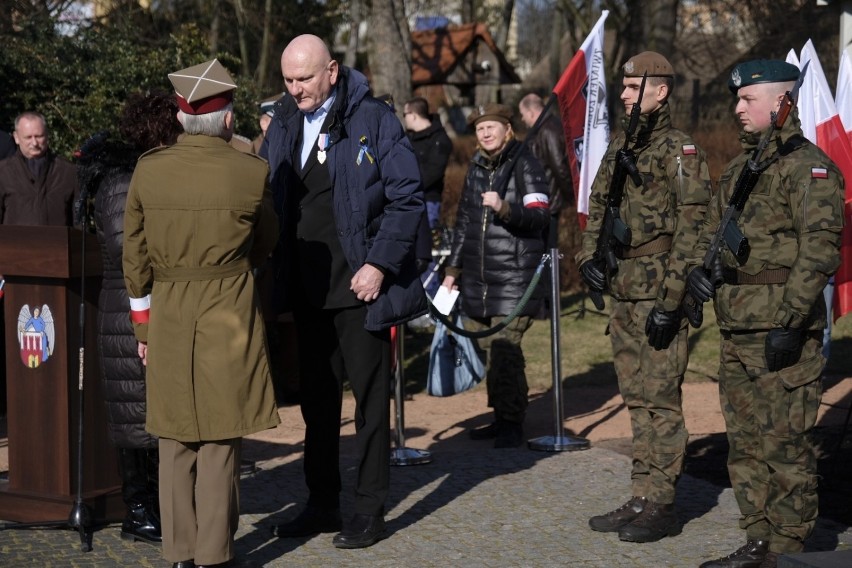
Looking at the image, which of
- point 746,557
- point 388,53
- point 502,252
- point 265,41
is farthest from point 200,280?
point 265,41

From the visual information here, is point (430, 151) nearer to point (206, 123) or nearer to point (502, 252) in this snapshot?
point (502, 252)

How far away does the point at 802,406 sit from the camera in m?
5.27

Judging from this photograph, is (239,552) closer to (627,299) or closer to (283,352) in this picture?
(627,299)

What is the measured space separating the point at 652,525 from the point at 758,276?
1.38 metres

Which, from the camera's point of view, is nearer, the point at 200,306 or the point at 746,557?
the point at 200,306

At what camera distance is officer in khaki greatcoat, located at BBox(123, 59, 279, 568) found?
5.17 m

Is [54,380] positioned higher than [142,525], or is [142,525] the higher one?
[54,380]

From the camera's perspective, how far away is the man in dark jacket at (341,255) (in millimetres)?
5863

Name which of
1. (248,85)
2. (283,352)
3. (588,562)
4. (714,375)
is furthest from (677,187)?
(248,85)

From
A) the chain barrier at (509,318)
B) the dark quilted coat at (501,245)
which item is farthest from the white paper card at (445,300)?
the dark quilted coat at (501,245)

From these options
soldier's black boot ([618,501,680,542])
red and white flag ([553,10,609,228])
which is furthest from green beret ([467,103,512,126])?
soldier's black boot ([618,501,680,542])

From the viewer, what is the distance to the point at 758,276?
5.28m

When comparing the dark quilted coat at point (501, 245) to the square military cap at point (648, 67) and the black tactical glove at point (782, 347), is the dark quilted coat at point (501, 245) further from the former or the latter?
the black tactical glove at point (782, 347)

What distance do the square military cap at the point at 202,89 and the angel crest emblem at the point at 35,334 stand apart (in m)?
1.68
